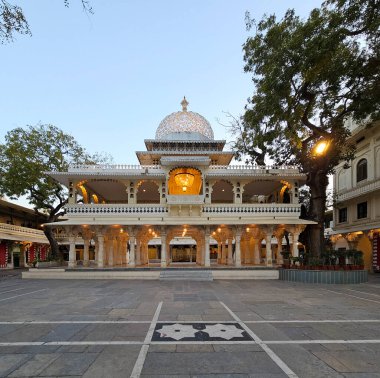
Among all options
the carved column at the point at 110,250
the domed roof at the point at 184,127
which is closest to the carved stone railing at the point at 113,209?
the carved column at the point at 110,250

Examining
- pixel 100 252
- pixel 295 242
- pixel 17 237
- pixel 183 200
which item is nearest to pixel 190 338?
pixel 183 200

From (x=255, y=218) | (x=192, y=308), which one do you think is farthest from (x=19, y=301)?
(x=255, y=218)

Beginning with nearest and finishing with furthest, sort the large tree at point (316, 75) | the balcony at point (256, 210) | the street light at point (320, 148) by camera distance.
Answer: the large tree at point (316, 75) < the street light at point (320, 148) < the balcony at point (256, 210)

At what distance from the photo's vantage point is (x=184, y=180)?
26391 millimetres

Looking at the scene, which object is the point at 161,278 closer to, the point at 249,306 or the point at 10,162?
the point at 249,306

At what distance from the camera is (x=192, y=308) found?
10805 mm

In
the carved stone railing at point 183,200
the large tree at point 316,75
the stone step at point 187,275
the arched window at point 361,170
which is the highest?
the large tree at point 316,75

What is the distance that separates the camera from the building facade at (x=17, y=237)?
3528cm

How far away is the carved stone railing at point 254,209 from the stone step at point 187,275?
487cm

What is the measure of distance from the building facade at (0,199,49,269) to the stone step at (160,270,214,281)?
19.5 meters

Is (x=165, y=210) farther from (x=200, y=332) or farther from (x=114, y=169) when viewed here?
(x=200, y=332)

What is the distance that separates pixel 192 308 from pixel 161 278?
11141mm

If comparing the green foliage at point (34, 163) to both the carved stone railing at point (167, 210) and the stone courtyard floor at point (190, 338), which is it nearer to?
the carved stone railing at point (167, 210)

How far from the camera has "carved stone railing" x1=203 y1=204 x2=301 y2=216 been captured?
24172 mm
